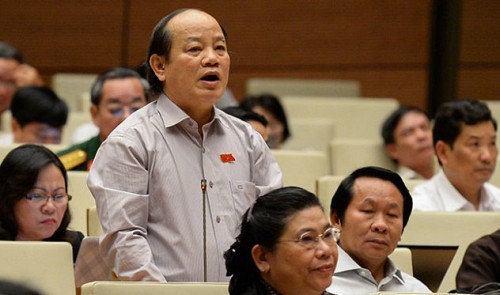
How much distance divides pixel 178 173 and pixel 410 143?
7.83 feet

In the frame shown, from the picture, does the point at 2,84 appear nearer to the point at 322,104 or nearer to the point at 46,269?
the point at 322,104

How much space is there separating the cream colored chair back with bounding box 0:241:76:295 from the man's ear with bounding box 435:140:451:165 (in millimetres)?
1982

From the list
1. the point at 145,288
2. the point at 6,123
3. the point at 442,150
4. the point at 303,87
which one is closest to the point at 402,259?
the point at 145,288

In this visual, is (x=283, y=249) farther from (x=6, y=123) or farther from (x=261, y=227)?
(x=6, y=123)

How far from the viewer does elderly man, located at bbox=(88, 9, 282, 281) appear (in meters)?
2.78

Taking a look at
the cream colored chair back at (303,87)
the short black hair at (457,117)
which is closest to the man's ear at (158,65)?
the short black hair at (457,117)

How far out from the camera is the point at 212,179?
289 centimetres

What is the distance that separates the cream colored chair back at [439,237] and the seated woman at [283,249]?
3.06 ft

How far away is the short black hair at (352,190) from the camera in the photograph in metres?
3.21

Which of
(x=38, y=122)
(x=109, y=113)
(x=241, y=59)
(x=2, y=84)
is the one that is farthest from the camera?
(x=241, y=59)

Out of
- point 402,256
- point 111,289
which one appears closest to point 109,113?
point 402,256

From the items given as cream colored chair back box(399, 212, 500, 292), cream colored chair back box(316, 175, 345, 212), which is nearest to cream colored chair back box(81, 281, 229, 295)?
cream colored chair back box(399, 212, 500, 292)

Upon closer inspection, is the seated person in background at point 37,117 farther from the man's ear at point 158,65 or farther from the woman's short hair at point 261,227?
the woman's short hair at point 261,227

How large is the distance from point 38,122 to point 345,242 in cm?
213
